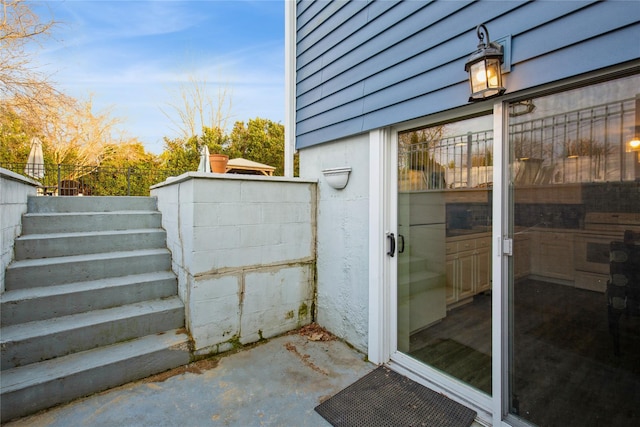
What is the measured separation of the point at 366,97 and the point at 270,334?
7.99ft

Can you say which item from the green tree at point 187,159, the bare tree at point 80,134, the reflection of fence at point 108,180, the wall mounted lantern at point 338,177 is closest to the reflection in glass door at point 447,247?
the wall mounted lantern at point 338,177

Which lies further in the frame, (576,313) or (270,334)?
(270,334)

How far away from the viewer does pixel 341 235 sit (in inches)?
119

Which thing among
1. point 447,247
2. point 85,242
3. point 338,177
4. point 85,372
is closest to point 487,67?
point 447,247

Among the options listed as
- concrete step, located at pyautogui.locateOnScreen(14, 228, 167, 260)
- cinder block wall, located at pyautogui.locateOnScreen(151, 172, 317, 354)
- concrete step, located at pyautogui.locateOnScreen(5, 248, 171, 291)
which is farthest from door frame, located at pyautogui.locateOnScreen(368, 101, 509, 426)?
concrete step, located at pyautogui.locateOnScreen(14, 228, 167, 260)

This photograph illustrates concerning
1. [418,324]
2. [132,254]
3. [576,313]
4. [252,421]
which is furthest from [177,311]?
[576,313]

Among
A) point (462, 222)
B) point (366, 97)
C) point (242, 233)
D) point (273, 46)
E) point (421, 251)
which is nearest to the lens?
point (462, 222)

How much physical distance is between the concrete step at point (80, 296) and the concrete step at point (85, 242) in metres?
0.41

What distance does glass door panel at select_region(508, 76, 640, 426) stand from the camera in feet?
4.76

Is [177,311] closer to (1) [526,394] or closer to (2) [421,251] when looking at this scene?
(2) [421,251]

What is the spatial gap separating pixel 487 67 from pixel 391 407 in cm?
219

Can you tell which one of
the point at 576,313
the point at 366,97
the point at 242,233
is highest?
the point at 366,97

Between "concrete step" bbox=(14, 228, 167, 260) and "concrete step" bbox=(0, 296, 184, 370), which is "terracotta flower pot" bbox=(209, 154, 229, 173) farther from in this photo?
"concrete step" bbox=(0, 296, 184, 370)

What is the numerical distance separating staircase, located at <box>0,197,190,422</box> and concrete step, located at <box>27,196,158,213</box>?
11 millimetres
